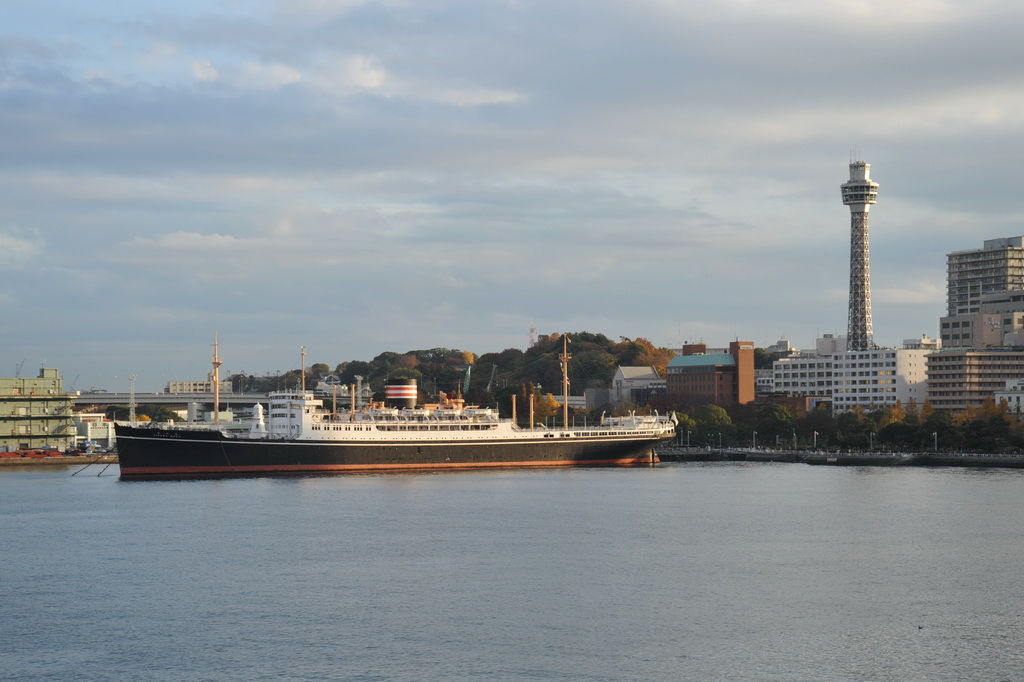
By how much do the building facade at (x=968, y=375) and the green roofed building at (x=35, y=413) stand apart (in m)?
84.2

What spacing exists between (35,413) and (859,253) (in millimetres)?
105253

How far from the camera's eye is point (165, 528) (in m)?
53.8

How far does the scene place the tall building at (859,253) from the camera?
17062cm

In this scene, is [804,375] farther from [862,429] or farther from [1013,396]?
[862,429]

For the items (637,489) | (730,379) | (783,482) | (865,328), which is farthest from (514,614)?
(865,328)

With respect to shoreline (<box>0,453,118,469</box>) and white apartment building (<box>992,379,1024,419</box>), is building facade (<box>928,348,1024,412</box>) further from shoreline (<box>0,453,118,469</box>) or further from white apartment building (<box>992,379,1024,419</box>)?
shoreline (<box>0,453,118,469</box>)

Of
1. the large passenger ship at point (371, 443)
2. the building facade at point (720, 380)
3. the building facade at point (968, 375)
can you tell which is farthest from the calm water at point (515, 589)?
the building facade at point (720, 380)

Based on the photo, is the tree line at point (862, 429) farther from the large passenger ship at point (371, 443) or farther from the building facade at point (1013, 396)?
the large passenger ship at point (371, 443)

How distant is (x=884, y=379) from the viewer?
14175cm

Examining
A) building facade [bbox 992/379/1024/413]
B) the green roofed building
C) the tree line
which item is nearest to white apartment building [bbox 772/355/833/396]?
the tree line

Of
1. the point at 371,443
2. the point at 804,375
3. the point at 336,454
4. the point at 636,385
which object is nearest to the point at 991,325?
the point at 804,375

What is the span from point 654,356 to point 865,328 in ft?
112

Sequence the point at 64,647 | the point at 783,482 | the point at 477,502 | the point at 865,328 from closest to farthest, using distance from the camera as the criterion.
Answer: the point at 64,647 < the point at 477,502 < the point at 783,482 < the point at 865,328

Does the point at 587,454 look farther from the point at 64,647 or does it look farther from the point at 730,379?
the point at 64,647
